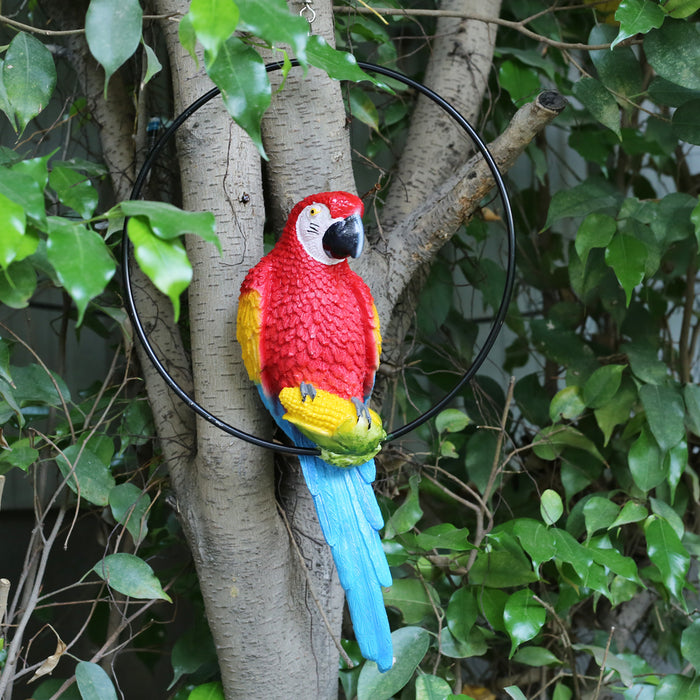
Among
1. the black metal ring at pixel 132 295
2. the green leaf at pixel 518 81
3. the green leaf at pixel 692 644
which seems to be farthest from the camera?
the green leaf at pixel 518 81

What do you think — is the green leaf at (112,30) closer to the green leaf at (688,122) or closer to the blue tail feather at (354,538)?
the blue tail feather at (354,538)

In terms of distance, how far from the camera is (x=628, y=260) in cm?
85

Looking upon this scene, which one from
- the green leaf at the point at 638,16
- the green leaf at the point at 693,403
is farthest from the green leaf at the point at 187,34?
the green leaf at the point at 693,403

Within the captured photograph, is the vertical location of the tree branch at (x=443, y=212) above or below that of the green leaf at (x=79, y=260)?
below

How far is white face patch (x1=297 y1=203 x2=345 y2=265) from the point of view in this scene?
0.62 meters

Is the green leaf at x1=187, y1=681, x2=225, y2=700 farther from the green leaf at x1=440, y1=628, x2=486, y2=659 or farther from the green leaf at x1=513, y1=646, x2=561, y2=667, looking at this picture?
the green leaf at x1=513, y1=646, x2=561, y2=667

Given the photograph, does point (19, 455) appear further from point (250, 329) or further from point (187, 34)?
point (187, 34)

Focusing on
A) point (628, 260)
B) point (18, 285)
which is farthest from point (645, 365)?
point (18, 285)

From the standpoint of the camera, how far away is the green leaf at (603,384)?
933 millimetres

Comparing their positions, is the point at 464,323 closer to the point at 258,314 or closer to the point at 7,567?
the point at 258,314

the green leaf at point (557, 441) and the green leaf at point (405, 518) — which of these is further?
the green leaf at point (557, 441)

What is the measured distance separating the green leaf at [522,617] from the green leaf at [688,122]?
21.2 inches

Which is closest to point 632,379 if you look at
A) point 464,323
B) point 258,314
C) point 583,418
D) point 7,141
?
point 583,418

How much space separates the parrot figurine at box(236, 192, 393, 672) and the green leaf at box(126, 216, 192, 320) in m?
0.20
